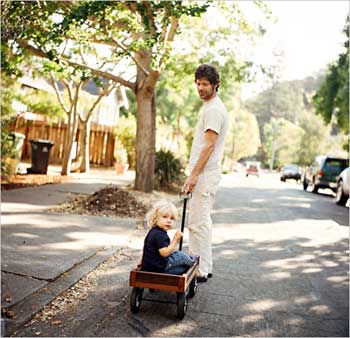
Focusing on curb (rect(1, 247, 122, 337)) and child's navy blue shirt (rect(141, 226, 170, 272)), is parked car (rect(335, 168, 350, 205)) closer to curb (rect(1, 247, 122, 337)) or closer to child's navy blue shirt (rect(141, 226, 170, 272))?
curb (rect(1, 247, 122, 337))

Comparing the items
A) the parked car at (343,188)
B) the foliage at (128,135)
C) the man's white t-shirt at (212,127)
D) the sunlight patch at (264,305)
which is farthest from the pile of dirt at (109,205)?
the foliage at (128,135)

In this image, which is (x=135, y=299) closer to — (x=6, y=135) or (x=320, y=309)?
(x=320, y=309)

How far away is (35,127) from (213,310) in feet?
86.1

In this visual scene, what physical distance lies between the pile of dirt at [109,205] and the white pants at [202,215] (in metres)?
4.16

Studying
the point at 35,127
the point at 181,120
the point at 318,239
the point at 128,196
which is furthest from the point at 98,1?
the point at 181,120

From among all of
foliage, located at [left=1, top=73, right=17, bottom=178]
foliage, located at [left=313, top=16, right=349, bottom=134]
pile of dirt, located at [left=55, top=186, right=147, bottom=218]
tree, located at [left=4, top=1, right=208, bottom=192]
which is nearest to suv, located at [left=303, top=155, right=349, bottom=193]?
foliage, located at [left=313, top=16, right=349, bottom=134]

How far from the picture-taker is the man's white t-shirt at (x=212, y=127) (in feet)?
15.1

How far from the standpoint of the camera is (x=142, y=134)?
12023 millimetres

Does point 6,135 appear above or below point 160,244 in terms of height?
above

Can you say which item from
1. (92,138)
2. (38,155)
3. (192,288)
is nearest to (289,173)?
(92,138)

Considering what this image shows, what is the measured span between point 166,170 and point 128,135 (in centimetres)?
1214

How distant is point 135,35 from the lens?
12.4 meters

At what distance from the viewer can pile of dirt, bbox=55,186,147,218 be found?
8.87 m

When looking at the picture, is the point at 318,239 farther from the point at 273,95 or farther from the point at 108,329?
the point at 273,95
